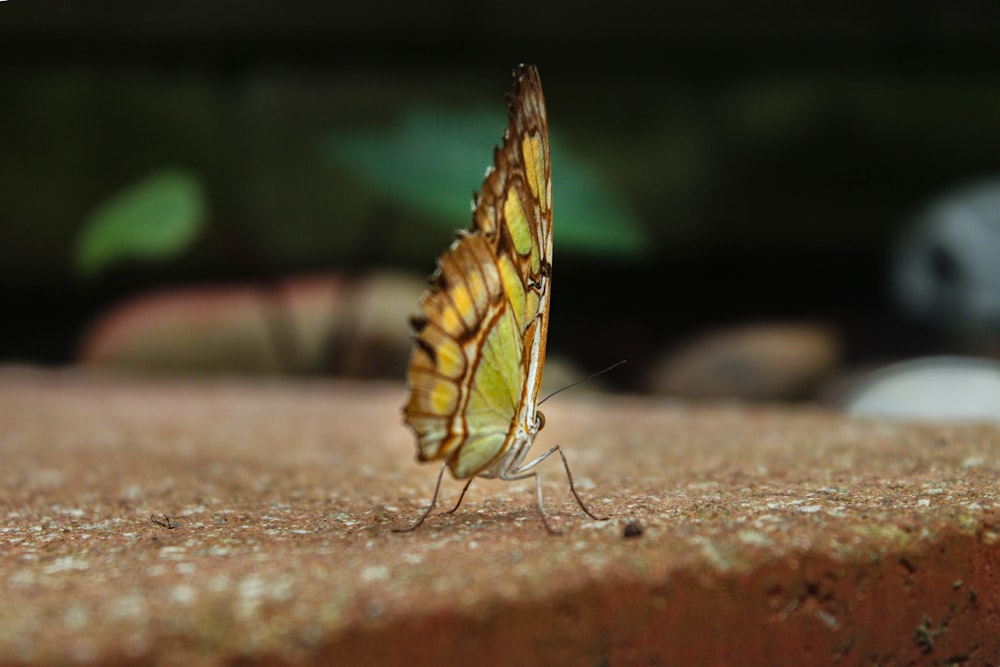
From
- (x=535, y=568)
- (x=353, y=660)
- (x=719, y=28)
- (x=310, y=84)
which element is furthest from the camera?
(x=310, y=84)

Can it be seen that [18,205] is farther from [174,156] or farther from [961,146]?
[961,146]

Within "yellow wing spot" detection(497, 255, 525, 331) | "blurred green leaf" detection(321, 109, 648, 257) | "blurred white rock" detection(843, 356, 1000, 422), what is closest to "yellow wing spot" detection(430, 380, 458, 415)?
"yellow wing spot" detection(497, 255, 525, 331)

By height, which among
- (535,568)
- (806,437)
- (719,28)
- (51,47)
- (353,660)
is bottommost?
(353,660)

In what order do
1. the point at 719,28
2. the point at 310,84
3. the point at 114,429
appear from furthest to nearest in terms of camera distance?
the point at 310,84 < the point at 719,28 < the point at 114,429

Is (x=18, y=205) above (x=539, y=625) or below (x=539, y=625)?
above

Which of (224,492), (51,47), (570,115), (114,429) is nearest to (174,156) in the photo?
(51,47)

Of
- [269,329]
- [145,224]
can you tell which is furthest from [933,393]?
[145,224]

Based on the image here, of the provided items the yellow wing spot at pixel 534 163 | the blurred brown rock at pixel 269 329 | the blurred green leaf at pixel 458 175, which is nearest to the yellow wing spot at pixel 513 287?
the yellow wing spot at pixel 534 163
